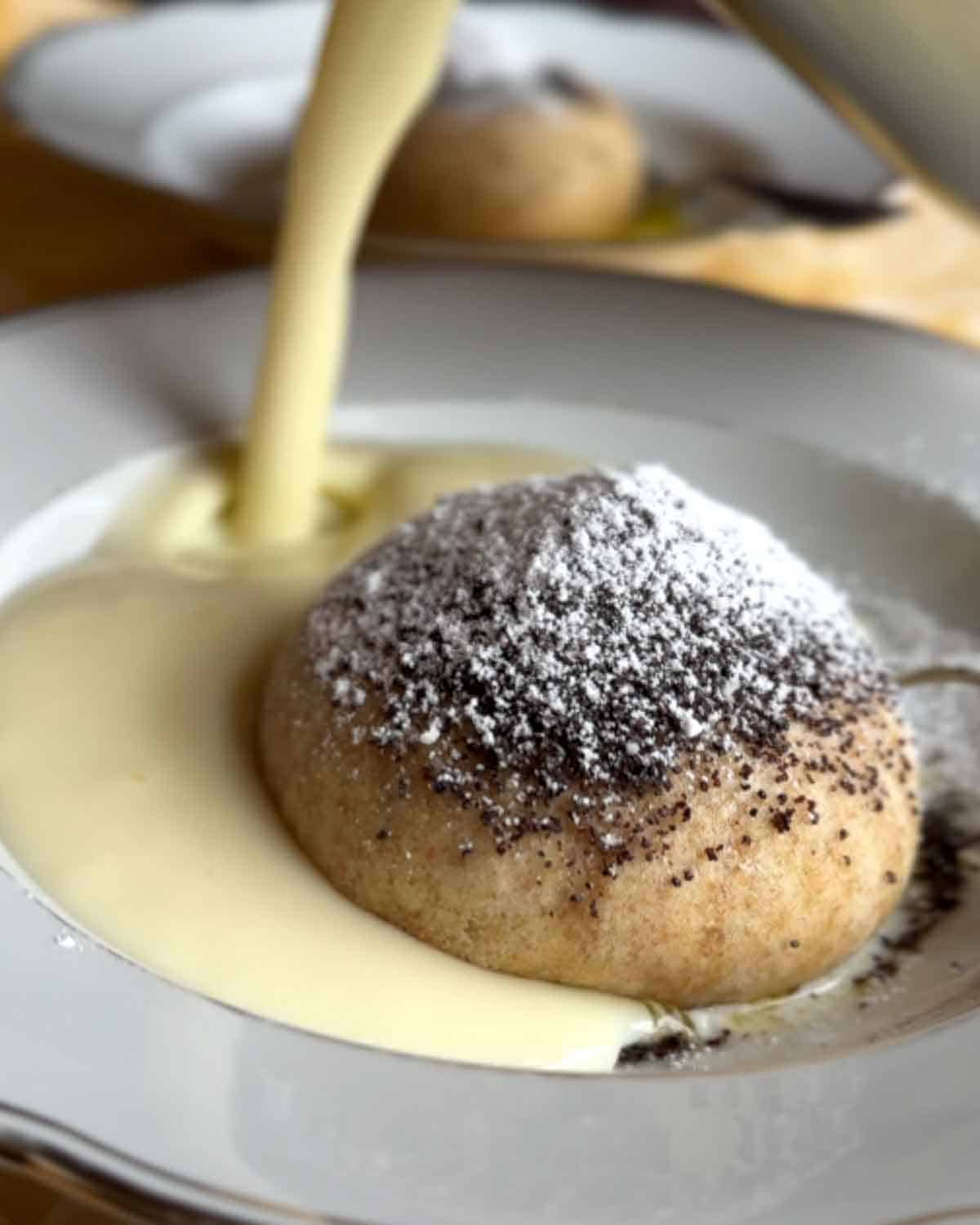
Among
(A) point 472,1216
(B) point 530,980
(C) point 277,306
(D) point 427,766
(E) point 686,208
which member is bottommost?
(A) point 472,1216

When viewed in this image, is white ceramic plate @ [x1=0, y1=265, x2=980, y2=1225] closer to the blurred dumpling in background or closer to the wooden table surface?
the wooden table surface

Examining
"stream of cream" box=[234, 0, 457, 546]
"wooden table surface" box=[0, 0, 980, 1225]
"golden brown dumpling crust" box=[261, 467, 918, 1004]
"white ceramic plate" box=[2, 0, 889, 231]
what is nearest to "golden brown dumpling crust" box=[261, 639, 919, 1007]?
"golden brown dumpling crust" box=[261, 467, 918, 1004]

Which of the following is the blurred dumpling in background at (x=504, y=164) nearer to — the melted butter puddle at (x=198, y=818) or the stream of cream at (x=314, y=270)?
the stream of cream at (x=314, y=270)

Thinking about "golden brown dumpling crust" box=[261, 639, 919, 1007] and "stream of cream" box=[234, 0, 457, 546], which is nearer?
"golden brown dumpling crust" box=[261, 639, 919, 1007]

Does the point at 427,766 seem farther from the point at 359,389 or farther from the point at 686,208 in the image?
the point at 686,208

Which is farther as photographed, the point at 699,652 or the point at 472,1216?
the point at 699,652

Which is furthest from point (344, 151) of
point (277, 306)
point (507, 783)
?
point (507, 783)
